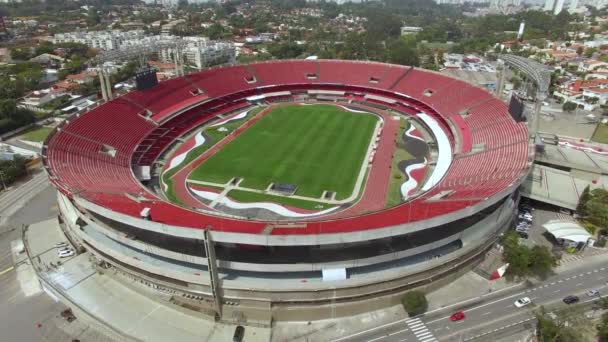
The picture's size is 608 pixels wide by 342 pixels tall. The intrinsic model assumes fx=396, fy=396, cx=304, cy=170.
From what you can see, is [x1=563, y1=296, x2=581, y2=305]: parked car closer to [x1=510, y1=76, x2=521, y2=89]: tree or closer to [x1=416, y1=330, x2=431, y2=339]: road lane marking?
[x1=416, y1=330, x2=431, y2=339]: road lane marking

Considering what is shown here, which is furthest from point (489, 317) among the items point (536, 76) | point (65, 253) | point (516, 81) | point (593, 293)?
point (516, 81)

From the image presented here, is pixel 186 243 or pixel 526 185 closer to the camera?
pixel 186 243

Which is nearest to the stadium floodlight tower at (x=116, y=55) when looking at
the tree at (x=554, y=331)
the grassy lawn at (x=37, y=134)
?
the grassy lawn at (x=37, y=134)

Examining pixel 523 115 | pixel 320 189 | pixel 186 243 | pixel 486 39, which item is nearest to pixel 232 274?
pixel 186 243

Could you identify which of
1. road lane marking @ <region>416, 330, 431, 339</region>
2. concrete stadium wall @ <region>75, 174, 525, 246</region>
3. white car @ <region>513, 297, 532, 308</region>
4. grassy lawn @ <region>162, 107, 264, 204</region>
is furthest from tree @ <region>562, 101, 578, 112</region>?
road lane marking @ <region>416, 330, 431, 339</region>

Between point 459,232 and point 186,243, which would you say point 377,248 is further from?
point 186,243
